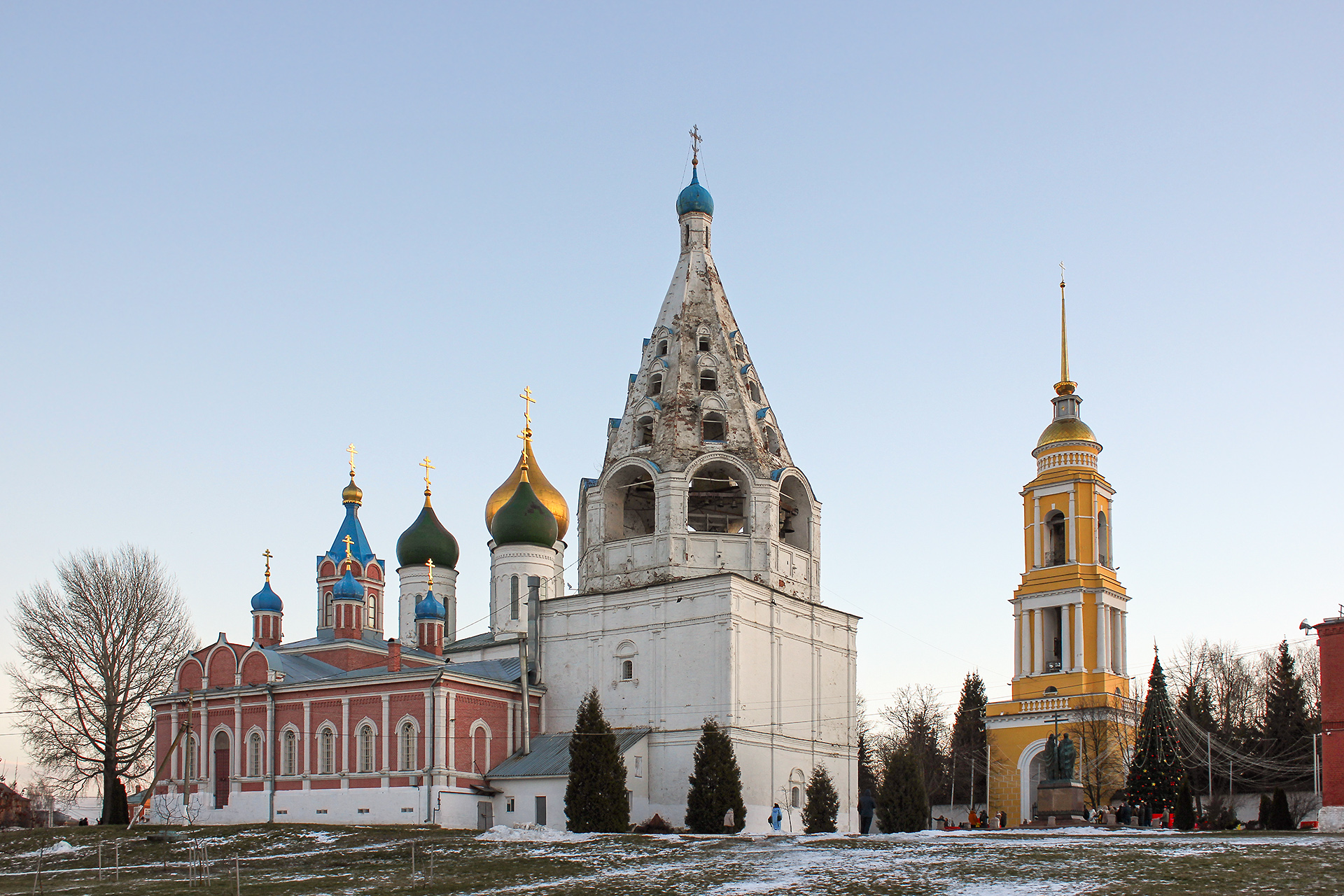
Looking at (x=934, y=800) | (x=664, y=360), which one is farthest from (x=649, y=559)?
(x=934, y=800)

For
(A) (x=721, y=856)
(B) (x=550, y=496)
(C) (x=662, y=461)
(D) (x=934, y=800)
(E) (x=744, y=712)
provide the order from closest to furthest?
(A) (x=721, y=856) < (E) (x=744, y=712) < (C) (x=662, y=461) < (B) (x=550, y=496) < (D) (x=934, y=800)

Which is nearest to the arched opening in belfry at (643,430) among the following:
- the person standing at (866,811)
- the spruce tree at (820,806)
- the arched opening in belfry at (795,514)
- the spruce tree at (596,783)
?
the arched opening in belfry at (795,514)

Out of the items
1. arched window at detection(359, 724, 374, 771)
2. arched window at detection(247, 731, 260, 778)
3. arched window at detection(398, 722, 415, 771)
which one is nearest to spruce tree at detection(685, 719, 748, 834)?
arched window at detection(398, 722, 415, 771)

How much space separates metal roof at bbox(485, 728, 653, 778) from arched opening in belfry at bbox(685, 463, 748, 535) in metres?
5.39

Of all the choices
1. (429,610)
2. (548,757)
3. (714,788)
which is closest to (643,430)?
(548,757)

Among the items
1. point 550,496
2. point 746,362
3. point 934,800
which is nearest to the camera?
point 746,362

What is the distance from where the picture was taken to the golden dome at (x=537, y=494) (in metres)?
45.5

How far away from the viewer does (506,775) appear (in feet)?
107

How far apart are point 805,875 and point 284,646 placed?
91.7 ft

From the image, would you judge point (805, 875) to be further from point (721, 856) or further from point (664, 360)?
point (664, 360)

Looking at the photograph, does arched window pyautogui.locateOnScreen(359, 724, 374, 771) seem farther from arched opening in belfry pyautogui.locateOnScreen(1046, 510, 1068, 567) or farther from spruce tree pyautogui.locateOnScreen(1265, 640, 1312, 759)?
spruce tree pyautogui.locateOnScreen(1265, 640, 1312, 759)

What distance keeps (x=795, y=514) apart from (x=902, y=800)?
26.1ft

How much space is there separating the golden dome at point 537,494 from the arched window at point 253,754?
11360mm

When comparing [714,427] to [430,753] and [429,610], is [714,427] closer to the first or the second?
[430,753]
